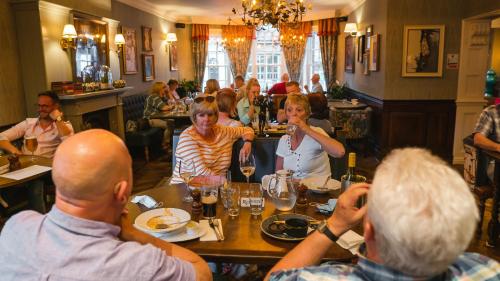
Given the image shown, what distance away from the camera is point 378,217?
0.85m

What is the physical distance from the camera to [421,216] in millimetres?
800

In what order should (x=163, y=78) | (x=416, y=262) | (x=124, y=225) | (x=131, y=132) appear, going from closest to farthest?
1. (x=416, y=262)
2. (x=124, y=225)
3. (x=131, y=132)
4. (x=163, y=78)

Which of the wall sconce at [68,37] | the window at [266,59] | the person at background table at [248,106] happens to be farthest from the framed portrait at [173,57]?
the wall sconce at [68,37]

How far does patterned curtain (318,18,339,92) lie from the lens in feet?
33.9

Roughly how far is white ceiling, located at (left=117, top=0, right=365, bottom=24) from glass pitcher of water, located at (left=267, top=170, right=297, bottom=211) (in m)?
6.81

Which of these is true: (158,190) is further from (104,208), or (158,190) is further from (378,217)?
(378,217)

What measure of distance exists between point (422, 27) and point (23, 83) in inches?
214

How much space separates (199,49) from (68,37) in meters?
6.63

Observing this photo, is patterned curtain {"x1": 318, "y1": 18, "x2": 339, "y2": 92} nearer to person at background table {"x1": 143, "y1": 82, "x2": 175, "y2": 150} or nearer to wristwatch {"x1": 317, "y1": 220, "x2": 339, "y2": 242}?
person at background table {"x1": 143, "y1": 82, "x2": 175, "y2": 150}

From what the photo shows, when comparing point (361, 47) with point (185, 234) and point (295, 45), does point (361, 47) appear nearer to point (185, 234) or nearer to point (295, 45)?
point (295, 45)

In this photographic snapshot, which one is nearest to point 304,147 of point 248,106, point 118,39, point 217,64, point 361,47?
point 248,106

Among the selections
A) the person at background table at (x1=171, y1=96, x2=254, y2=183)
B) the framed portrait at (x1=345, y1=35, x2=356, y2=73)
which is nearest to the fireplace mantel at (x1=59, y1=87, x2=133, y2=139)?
the person at background table at (x1=171, y1=96, x2=254, y2=183)

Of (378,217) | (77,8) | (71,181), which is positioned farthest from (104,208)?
(77,8)

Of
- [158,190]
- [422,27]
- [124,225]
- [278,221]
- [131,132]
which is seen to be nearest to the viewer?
[124,225]
